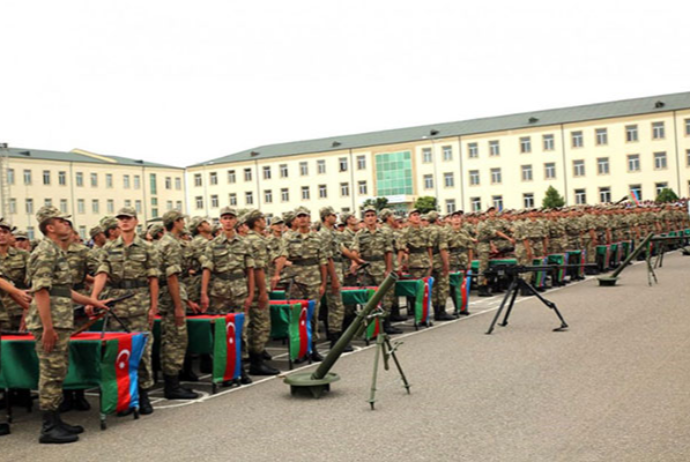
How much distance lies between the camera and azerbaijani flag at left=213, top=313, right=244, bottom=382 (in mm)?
8367

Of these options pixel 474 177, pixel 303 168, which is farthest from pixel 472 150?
pixel 303 168

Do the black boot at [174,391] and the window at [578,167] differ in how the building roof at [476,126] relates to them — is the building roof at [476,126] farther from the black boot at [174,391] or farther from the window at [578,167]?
the black boot at [174,391]

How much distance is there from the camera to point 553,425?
6410 mm

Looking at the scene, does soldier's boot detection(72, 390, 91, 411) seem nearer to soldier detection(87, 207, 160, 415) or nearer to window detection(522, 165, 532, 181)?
soldier detection(87, 207, 160, 415)

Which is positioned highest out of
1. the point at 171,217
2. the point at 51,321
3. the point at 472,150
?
the point at 472,150

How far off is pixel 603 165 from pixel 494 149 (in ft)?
34.2

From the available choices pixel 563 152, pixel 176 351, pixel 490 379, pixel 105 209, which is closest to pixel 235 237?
pixel 176 351

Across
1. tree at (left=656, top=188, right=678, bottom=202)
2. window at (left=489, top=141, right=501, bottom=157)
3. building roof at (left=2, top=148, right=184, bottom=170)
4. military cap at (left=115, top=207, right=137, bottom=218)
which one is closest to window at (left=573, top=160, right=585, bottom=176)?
window at (left=489, top=141, right=501, bottom=157)

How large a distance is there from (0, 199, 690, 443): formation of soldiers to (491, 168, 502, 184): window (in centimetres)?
5571

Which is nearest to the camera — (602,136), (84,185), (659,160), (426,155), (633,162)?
(659,160)

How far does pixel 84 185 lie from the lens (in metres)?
73.4

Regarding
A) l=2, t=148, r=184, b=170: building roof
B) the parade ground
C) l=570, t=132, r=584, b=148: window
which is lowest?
the parade ground

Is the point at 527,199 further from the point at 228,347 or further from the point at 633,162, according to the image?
the point at 228,347

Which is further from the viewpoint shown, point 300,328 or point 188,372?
point 300,328
